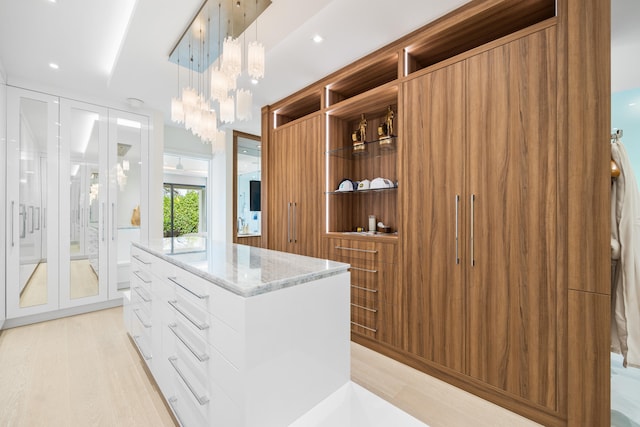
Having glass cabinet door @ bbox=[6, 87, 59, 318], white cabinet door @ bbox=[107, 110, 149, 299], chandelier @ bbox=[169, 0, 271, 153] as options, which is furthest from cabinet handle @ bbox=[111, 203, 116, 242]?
chandelier @ bbox=[169, 0, 271, 153]

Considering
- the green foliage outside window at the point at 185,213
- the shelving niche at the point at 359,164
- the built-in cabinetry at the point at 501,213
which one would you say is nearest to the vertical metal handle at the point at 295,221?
the shelving niche at the point at 359,164

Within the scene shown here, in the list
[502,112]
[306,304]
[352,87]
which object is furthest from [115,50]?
[502,112]

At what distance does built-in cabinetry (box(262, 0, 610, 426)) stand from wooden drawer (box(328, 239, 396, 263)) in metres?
0.02

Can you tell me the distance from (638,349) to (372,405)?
1524mm

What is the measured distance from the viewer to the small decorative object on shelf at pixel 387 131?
8.92 ft

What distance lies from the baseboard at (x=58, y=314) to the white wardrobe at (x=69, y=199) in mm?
50

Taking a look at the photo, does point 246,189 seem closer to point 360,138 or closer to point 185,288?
point 360,138

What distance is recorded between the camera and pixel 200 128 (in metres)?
2.40

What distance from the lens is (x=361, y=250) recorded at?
2.66 metres

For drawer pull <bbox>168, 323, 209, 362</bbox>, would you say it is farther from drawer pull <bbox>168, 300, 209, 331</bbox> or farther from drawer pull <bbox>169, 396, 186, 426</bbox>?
drawer pull <bbox>169, 396, 186, 426</bbox>

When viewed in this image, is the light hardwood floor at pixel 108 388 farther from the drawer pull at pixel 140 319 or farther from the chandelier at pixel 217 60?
the chandelier at pixel 217 60

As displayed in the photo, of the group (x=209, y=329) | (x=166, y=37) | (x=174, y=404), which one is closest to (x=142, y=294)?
(x=174, y=404)

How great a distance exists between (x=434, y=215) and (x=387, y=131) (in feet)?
3.47

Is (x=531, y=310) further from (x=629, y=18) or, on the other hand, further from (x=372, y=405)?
(x=629, y=18)
